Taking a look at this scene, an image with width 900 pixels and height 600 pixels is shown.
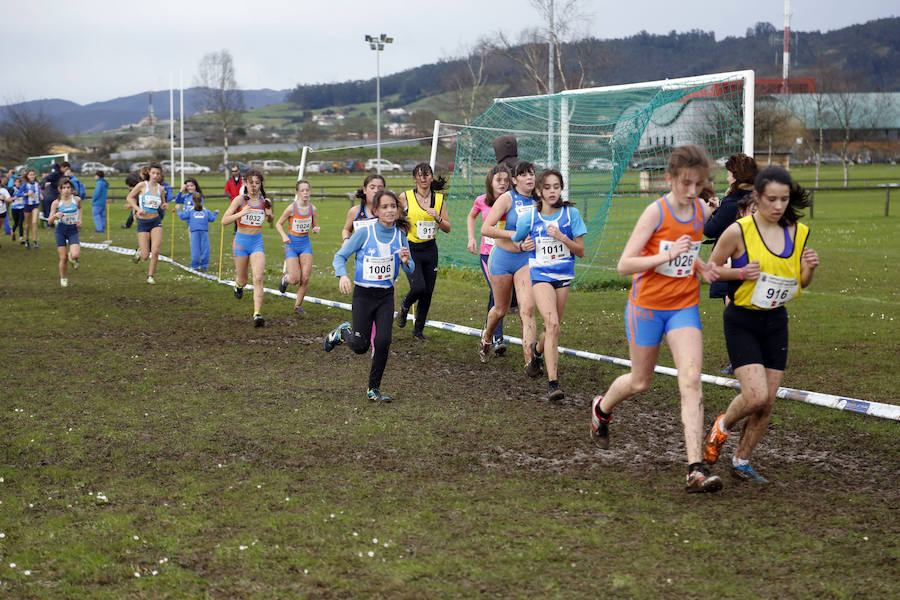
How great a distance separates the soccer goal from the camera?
50.9 feet

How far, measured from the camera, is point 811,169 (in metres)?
74.4

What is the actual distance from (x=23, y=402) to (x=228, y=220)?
454 centimetres

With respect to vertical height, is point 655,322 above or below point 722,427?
above

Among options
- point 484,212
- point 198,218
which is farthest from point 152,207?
point 484,212

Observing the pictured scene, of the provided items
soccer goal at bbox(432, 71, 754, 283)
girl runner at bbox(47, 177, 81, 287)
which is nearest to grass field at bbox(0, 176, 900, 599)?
soccer goal at bbox(432, 71, 754, 283)

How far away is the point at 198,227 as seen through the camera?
19.4 m

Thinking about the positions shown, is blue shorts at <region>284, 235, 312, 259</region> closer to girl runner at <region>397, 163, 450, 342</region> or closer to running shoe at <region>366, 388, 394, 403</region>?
girl runner at <region>397, 163, 450, 342</region>

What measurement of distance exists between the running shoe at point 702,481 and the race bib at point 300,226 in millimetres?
8054

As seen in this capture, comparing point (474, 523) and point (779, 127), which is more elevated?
point (779, 127)

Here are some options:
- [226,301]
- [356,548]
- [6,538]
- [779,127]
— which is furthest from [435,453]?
[779,127]

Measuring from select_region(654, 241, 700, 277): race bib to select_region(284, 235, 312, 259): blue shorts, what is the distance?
7800 mm

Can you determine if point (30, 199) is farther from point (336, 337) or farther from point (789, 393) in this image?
point (789, 393)

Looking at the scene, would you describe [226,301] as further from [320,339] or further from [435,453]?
[435,453]

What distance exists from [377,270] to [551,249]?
1571 mm
